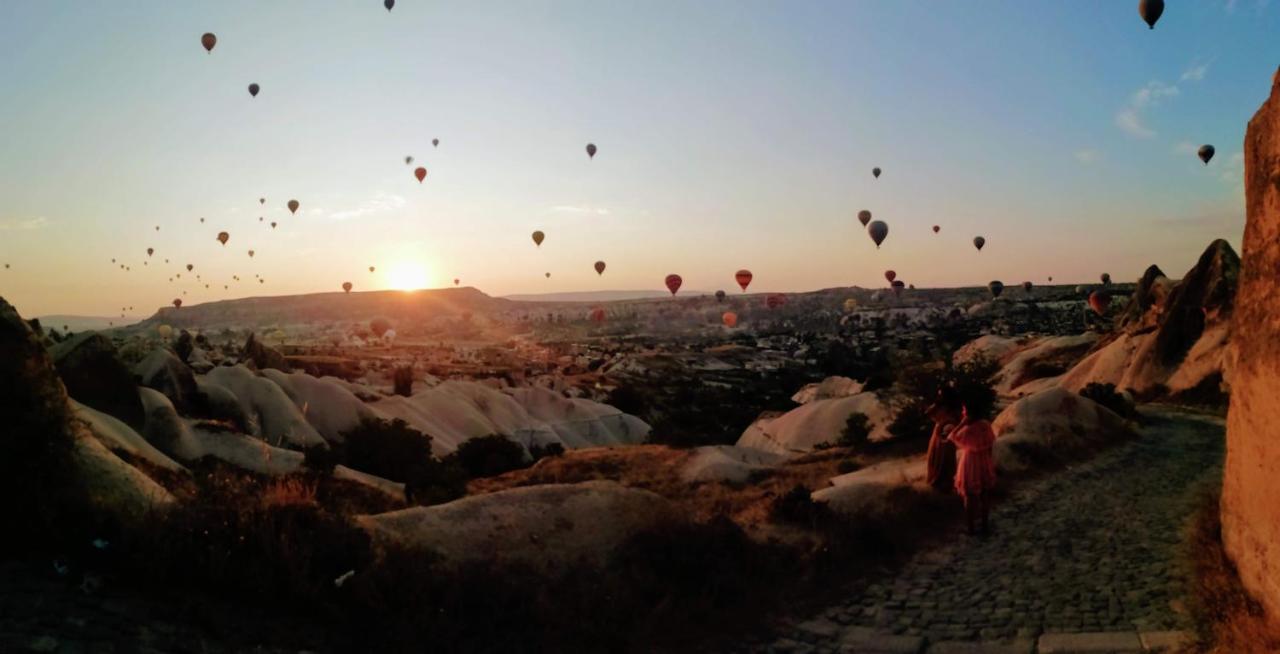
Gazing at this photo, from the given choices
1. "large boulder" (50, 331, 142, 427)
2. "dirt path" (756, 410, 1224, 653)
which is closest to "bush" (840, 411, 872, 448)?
"dirt path" (756, 410, 1224, 653)

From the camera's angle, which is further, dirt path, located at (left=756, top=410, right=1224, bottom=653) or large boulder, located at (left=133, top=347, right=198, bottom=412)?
large boulder, located at (left=133, top=347, right=198, bottom=412)

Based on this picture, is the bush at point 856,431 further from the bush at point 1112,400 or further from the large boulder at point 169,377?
the large boulder at point 169,377

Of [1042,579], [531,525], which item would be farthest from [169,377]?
[1042,579]

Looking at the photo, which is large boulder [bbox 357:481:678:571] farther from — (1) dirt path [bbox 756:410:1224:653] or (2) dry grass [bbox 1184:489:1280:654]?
(2) dry grass [bbox 1184:489:1280:654]

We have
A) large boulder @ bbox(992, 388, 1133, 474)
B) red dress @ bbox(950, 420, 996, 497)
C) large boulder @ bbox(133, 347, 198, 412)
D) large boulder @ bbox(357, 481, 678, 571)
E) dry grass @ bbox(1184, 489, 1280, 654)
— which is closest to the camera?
dry grass @ bbox(1184, 489, 1280, 654)

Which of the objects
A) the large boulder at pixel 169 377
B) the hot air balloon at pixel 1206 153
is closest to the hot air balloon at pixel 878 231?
the hot air balloon at pixel 1206 153
